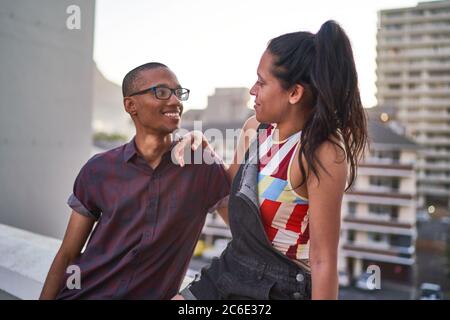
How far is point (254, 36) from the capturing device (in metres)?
1.79

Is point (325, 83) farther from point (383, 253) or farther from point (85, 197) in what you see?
point (383, 253)

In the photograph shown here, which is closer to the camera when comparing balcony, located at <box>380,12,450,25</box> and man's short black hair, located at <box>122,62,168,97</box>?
man's short black hair, located at <box>122,62,168,97</box>

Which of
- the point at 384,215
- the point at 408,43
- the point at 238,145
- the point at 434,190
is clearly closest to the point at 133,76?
the point at 238,145

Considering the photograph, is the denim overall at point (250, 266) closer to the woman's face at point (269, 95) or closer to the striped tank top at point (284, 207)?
the striped tank top at point (284, 207)

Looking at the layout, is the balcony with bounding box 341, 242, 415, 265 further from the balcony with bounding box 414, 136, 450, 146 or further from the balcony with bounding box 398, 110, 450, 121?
the balcony with bounding box 398, 110, 450, 121

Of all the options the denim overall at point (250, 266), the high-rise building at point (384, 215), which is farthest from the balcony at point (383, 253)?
the denim overall at point (250, 266)

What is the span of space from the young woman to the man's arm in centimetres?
47

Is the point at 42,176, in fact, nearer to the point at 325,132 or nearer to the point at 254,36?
the point at 254,36

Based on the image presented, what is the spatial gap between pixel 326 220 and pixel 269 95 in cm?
33

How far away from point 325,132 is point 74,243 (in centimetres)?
91

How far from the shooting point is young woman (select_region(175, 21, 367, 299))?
3.09ft

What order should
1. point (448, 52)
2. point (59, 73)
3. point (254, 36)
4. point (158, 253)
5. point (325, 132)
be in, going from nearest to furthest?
point (325, 132) → point (158, 253) → point (254, 36) → point (59, 73) → point (448, 52)

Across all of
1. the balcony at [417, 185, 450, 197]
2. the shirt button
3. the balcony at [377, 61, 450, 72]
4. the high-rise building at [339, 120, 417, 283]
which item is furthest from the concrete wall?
the balcony at [377, 61, 450, 72]

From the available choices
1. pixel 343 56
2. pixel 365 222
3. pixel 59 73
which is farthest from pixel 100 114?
pixel 343 56
